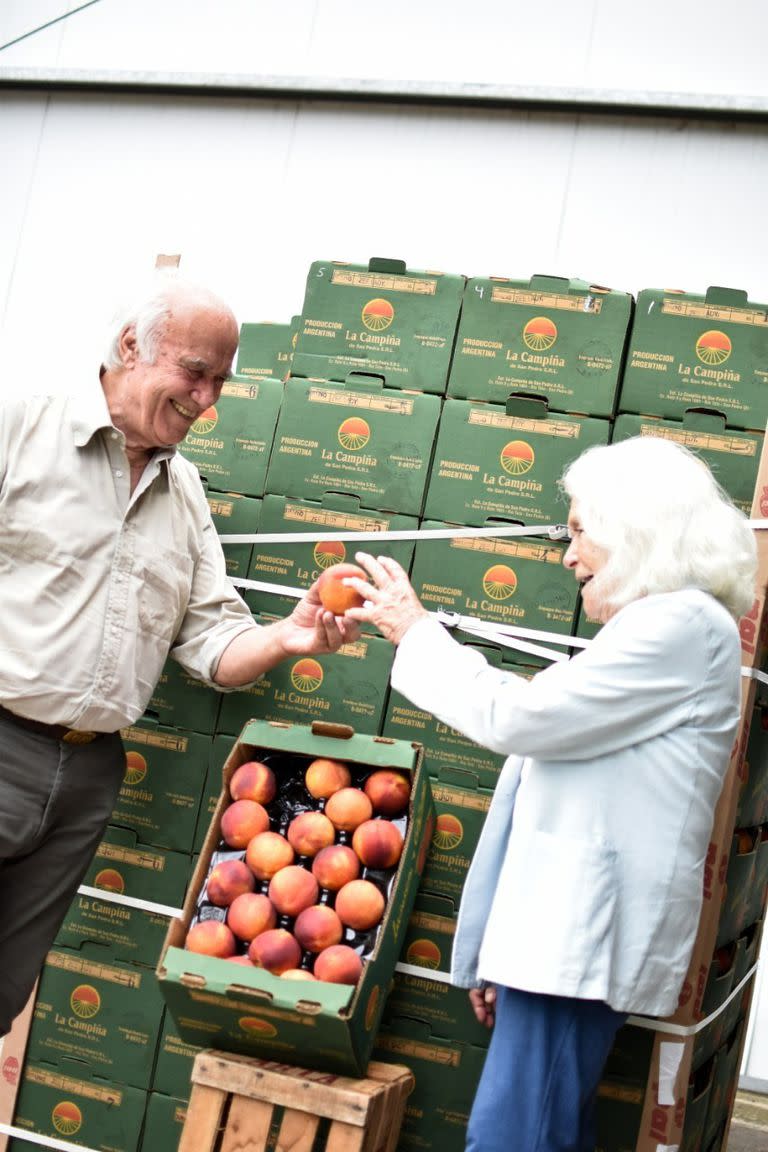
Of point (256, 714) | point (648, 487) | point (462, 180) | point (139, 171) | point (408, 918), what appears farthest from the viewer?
point (139, 171)

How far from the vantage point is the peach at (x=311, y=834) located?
258 cm

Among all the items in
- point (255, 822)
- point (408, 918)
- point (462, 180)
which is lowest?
point (408, 918)

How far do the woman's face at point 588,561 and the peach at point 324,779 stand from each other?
2.33ft

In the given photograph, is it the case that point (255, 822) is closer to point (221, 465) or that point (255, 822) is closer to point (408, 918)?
point (408, 918)

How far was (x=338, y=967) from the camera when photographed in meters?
2.39

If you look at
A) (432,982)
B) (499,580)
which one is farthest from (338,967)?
(499,580)

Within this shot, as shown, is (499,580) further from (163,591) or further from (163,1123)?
(163,1123)

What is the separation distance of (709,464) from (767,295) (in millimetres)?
2523

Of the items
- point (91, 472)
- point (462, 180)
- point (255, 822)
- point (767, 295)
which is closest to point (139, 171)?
point (462, 180)

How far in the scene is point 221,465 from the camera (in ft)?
10.8

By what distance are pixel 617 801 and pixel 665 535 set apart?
0.52 m

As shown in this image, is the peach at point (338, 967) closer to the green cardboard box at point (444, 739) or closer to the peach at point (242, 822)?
the peach at point (242, 822)

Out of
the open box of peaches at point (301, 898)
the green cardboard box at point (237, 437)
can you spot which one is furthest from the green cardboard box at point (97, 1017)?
the green cardboard box at point (237, 437)

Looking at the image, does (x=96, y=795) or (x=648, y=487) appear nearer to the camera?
(x=648, y=487)
